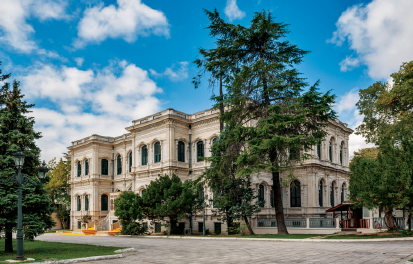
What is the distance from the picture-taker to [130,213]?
100 ft

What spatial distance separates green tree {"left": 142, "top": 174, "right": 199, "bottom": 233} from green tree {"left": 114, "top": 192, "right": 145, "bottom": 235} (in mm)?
599

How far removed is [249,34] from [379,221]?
1789 cm

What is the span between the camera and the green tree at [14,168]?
1609 centimetres

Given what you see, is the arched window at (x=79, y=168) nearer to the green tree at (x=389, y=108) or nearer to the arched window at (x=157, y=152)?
the arched window at (x=157, y=152)

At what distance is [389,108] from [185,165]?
64.4ft

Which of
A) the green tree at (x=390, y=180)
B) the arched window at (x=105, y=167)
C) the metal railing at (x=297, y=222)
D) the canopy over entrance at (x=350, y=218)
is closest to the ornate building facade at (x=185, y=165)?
the arched window at (x=105, y=167)

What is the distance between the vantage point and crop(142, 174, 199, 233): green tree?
93.9ft

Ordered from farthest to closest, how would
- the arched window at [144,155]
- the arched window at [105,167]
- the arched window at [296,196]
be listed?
1. the arched window at [105,167]
2. the arched window at [144,155]
3. the arched window at [296,196]

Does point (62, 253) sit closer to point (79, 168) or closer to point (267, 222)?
point (267, 222)

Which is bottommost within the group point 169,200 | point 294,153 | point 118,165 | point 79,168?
point 169,200

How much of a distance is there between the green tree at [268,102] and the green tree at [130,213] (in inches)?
439

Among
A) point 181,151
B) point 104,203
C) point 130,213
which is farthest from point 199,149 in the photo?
point 104,203

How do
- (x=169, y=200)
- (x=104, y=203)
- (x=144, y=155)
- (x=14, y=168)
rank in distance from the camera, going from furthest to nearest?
(x=104, y=203)
(x=144, y=155)
(x=169, y=200)
(x=14, y=168)

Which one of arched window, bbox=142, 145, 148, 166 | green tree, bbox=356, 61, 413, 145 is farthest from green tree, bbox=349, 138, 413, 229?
arched window, bbox=142, 145, 148, 166
